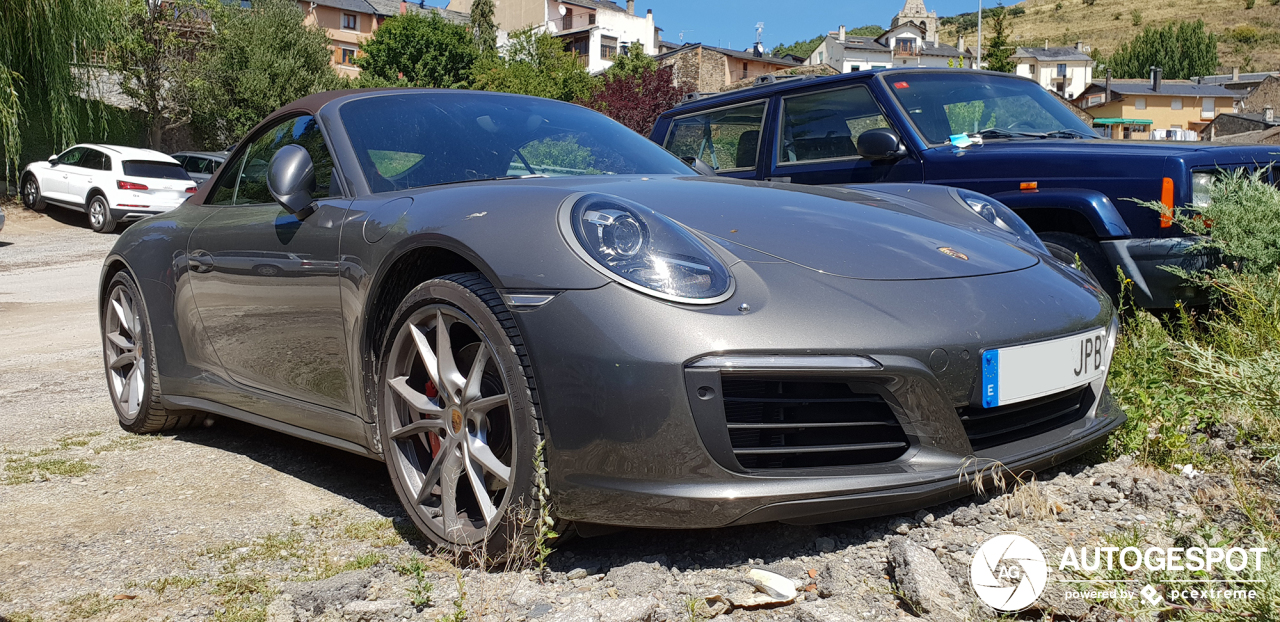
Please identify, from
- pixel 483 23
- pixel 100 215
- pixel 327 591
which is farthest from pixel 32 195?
pixel 483 23

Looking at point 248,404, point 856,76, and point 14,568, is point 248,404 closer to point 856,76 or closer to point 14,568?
point 14,568

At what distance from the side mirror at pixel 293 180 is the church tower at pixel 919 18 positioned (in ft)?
360

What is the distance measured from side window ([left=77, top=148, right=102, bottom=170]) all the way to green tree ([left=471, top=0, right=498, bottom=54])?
5213 centimetres

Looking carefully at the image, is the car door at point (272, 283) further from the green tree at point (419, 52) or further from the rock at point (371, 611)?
the green tree at point (419, 52)

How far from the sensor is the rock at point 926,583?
6.62ft

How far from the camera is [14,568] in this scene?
259 cm

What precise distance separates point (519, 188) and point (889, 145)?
3313 mm

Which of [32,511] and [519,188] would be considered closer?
[519,188]

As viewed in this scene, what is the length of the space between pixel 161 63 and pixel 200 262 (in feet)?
99.8

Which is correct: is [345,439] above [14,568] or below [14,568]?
above

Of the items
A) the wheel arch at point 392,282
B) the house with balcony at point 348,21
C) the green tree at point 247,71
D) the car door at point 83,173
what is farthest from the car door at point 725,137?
the house with balcony at point 348,21

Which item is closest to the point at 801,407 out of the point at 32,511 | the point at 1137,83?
the point at 32,511

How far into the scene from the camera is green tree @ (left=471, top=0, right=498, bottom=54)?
229 feet

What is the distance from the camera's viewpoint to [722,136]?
→ 6.72 metres
